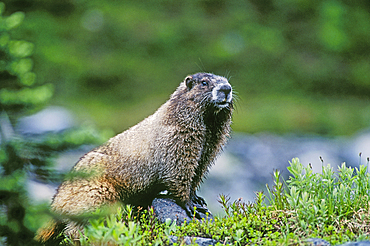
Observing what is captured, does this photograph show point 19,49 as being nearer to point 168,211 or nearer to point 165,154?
point 165,154

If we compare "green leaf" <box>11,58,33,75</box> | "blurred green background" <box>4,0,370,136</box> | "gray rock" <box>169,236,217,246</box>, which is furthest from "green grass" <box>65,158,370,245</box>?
"blurred green background" <box>4,0,370,136</box>

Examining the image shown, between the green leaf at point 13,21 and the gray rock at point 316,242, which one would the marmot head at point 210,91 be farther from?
the green leaf at point 13,21

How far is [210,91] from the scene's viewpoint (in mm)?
4512

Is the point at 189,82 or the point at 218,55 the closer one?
the point at 189,82

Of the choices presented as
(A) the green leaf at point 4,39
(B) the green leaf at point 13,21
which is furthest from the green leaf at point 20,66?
(B) the green leaf at point 13,21

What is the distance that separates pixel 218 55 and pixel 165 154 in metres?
5.68

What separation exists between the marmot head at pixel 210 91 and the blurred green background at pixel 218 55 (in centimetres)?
422

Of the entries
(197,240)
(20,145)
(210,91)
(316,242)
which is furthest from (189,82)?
(20,145)

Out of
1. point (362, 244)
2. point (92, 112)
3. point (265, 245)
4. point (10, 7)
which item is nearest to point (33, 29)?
point (10, 7)

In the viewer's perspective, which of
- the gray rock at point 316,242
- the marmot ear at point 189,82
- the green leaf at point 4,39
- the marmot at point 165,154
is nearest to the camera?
the green leaf at point 4,39

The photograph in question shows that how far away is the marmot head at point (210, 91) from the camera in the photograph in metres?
4.45

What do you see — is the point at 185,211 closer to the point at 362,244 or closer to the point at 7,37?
the point at 362,244

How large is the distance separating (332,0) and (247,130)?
4.67 metres

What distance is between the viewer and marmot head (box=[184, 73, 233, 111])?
175 inches
